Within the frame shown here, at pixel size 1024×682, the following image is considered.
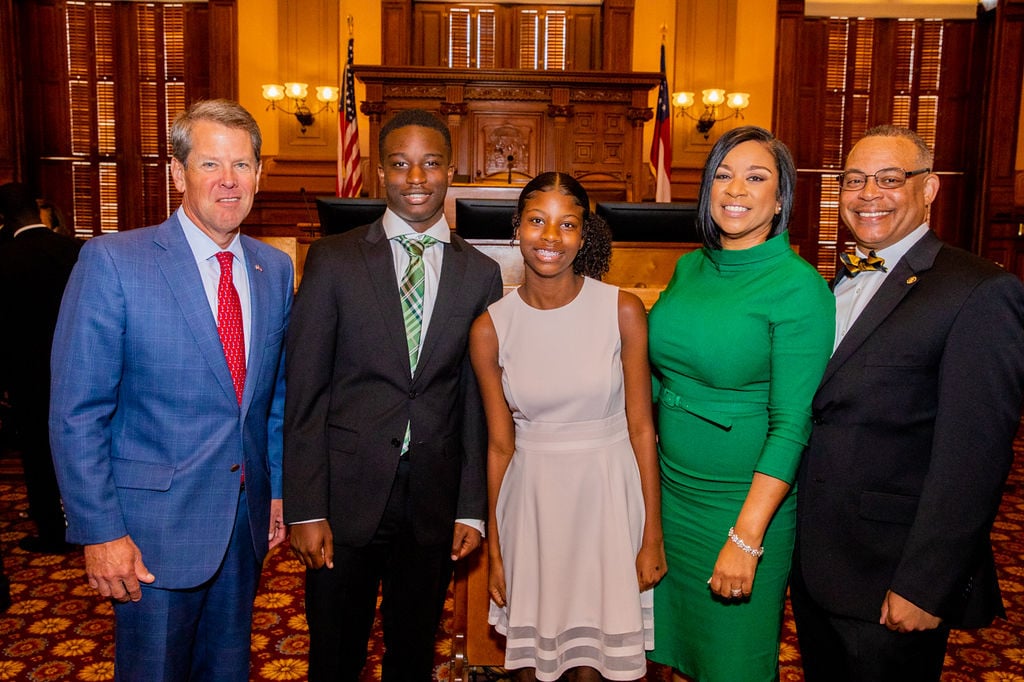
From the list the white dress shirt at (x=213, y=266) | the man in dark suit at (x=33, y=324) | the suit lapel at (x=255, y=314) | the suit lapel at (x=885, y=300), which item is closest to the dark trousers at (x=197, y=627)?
the suit lapel at (x=255, y=314)

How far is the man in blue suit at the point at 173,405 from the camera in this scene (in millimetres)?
1701

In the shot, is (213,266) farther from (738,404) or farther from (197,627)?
(738,404)

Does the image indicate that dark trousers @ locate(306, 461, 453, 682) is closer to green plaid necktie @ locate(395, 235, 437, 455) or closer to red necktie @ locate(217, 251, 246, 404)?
green plaid necktie @ locate(395, 235, 437, 455)

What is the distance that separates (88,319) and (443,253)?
2.84ft

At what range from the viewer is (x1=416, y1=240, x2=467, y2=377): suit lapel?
2006 mm

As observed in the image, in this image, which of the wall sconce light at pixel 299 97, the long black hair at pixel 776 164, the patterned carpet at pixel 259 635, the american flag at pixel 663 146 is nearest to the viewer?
the long black hair at pixel 776 164

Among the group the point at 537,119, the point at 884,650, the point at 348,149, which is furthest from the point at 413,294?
the point at 537,119

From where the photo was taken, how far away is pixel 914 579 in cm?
165

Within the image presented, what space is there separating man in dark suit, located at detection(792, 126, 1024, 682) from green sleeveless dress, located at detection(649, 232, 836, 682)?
0.09 meters

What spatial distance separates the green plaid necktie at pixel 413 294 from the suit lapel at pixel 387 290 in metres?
0.02

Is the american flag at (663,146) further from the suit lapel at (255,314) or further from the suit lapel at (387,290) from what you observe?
the suit lapel at (255,314)

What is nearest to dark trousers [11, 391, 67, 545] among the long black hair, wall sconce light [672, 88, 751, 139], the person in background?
the person in background

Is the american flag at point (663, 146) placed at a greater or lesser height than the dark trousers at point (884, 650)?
greater

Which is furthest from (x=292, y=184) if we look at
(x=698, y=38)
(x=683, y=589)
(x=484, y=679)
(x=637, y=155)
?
(x=683, y=589)
